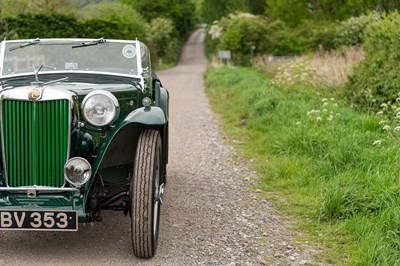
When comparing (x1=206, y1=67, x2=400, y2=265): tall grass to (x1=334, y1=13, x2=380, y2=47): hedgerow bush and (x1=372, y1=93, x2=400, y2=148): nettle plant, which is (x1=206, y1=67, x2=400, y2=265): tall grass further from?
(x1=334, y1=13, x2=380, y2=47): hedgerow bush

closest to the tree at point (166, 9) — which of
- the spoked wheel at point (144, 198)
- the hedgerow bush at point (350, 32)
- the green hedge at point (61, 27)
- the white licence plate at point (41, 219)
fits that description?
the green hedge at point (61, 27)

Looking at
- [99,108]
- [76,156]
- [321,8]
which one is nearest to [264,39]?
[321,8]

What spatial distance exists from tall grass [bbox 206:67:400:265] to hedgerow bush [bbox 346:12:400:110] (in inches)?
25.5

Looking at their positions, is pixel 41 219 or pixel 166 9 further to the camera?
pixel 166 9

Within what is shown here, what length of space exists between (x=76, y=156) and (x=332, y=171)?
3277 millimetres

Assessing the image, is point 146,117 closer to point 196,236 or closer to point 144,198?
point 144,198

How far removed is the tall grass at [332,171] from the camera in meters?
4.61

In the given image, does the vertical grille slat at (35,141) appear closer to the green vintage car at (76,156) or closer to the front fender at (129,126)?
the green vintage car at (76,156)

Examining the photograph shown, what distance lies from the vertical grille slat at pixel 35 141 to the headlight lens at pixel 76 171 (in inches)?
4.1

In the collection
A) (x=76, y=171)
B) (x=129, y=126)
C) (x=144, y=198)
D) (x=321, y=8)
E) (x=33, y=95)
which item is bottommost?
(x=144, y=198)

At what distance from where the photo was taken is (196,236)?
4980 mm

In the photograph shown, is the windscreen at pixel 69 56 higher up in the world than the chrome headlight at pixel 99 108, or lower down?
higher up

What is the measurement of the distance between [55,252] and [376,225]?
2640 millimetres

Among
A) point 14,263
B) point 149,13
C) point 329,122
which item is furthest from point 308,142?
point 149,13
